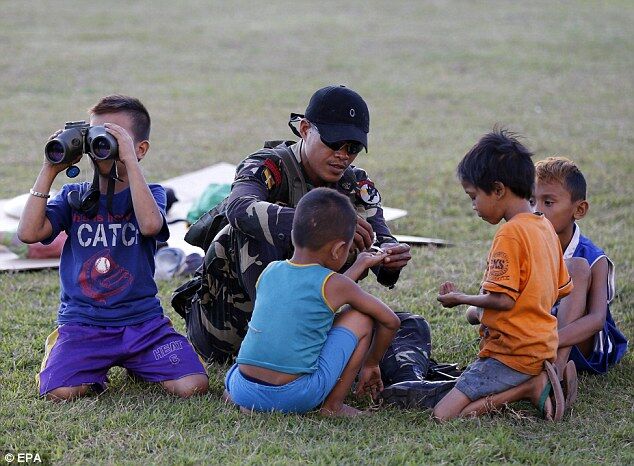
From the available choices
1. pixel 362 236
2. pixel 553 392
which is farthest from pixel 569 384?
pixel 362 236

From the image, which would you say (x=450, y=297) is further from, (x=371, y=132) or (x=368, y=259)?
(x=371, y=132)

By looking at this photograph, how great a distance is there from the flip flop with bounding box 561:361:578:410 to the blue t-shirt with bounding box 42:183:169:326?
6.08 ft

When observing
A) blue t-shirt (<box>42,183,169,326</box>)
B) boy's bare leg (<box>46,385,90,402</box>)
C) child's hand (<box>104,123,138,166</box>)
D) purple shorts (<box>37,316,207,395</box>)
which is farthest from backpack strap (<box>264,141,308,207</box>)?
boy's bare leg (<box>46,385,90,402</box>)

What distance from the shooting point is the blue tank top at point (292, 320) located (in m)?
3.83

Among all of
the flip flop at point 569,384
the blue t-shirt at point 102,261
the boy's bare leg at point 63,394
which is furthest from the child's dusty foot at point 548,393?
the boy's bare leg at point 63,394

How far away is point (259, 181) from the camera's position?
444 cm

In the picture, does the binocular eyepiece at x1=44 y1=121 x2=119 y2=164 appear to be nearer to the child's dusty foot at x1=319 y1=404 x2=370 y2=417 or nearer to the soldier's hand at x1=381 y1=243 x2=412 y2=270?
the soldier's hand at x1=381 y1=243 x2=412 y2=270

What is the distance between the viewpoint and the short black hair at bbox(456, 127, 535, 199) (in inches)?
156

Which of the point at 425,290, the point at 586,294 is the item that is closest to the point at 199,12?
the point at 425,290

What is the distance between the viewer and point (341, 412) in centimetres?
398

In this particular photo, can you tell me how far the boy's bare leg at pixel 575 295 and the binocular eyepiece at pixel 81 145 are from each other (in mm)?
2120

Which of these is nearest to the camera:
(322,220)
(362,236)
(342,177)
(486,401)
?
(322,220)

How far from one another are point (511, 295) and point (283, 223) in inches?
38.9

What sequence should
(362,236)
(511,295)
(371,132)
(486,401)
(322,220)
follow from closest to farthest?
1. (322,220)
2. (511,295)
3. (486,401)
4. (362,236)
5. (371,132)
